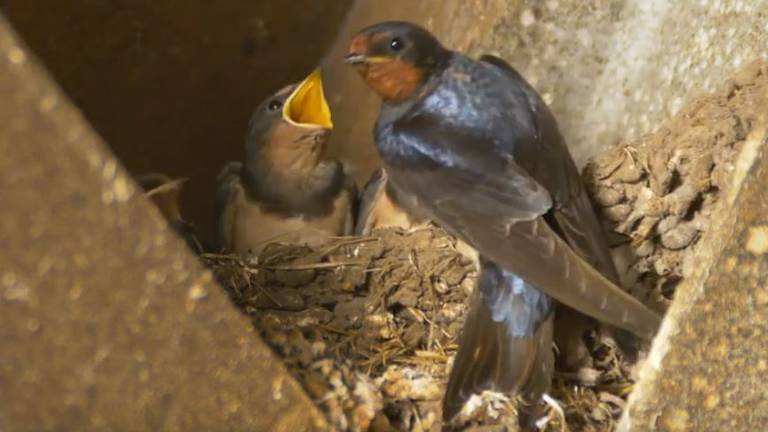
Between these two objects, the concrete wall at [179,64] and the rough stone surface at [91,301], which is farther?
the concrete wall at [179,64]

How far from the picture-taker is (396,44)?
2260 millimetres

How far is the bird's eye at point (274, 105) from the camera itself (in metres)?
2.62

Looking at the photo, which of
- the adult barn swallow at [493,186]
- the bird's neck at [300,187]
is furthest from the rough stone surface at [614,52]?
the bird's neck at [300,187]

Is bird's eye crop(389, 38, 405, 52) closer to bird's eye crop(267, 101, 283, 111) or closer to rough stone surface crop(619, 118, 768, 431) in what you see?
bird's eye crop(267, 101, 283, 111)

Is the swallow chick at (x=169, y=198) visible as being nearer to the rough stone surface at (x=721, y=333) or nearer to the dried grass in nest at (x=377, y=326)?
the dried grass in nest at (x=377, y=326)

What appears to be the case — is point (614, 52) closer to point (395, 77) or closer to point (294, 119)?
point (395, 77)

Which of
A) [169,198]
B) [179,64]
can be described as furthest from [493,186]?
[179,64]

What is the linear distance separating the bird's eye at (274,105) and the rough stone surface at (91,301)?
1.33 m

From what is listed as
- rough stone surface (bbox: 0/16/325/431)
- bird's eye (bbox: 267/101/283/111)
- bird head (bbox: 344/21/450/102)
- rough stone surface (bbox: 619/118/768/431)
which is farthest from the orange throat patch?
rough stone surface (bbox: 0/16/325/431)

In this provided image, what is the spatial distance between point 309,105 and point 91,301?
146cm

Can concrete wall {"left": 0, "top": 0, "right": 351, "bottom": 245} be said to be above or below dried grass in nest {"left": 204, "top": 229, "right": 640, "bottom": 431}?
below

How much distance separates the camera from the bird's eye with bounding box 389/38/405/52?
2.26 m

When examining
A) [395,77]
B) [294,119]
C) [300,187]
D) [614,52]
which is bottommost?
[300,187]

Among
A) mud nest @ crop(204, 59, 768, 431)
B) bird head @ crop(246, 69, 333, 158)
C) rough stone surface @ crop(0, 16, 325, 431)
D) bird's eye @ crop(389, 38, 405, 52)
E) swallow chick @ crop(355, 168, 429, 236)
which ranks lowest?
swallow chick @ crop(355, 168, 429, 236)
